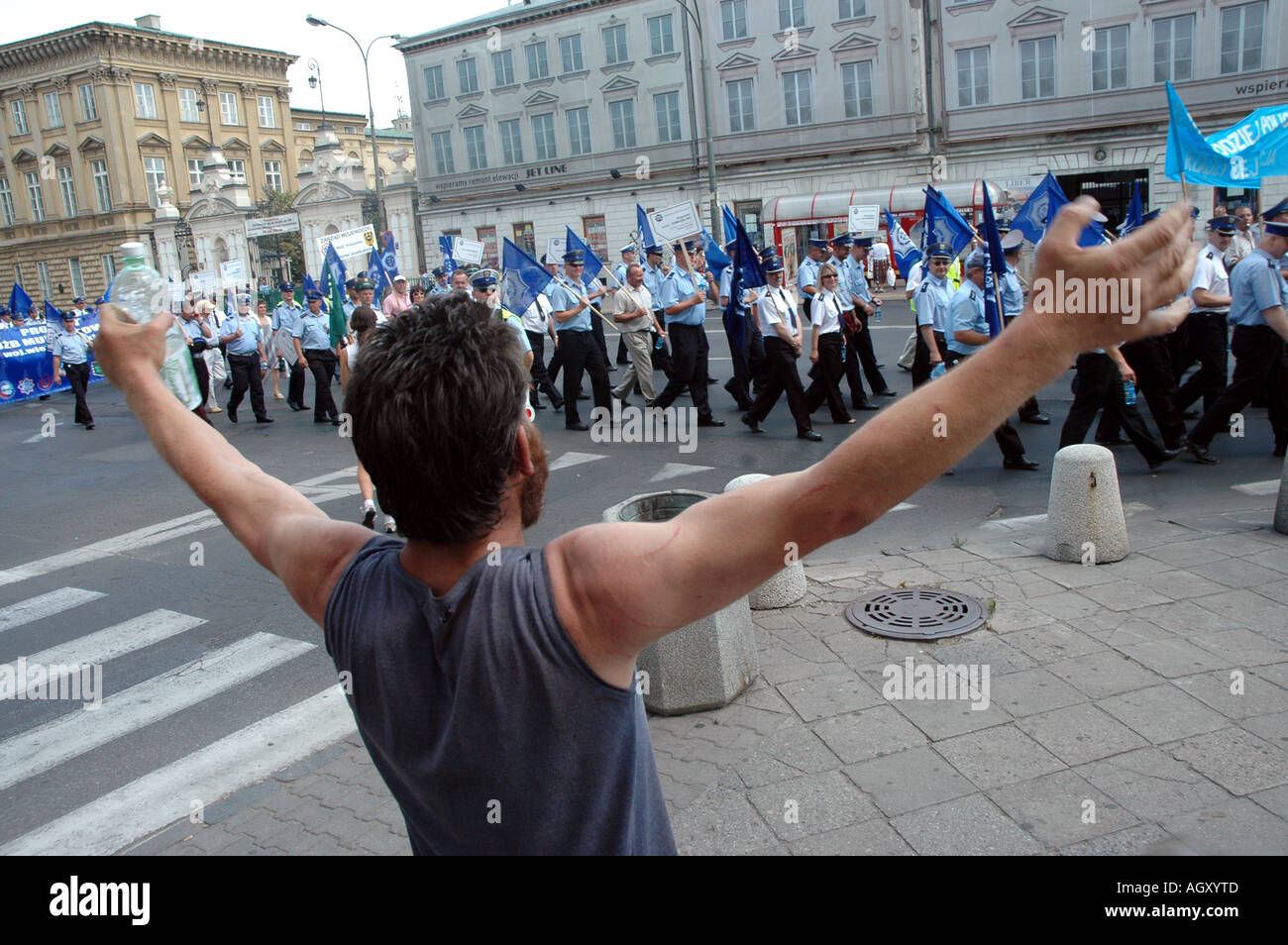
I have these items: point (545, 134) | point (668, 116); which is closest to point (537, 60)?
point (545, 134)

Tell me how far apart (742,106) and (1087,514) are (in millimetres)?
37431

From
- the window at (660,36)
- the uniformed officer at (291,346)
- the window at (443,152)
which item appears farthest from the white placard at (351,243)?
the window at (443,152)

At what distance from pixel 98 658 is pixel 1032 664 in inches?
205

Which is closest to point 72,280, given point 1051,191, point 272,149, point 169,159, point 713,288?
point 169,159

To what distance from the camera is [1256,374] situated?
324 inches

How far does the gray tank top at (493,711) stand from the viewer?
1.36 meters

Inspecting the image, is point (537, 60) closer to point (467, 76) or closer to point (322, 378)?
point (467, 76)

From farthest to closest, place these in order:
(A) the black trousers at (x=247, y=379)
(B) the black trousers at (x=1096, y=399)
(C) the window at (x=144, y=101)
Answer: (C) the window at (x=144, y=101), (A) the black trousers at (x=247, y=379), (B) the black trousers at (x=1096, y=399)

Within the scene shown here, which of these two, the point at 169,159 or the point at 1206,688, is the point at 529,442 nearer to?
the point at 1206,688

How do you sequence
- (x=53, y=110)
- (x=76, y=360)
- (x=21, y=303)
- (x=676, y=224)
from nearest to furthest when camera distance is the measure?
(x=676, y=224), (x=76, y=360), (x=21, y=303), (x=53, y=110)

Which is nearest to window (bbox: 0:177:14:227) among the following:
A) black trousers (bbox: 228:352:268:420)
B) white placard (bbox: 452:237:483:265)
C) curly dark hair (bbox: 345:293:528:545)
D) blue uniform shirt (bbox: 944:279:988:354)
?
white placard (bbox: 452:237:483:265)

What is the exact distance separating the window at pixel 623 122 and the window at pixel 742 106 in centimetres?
451

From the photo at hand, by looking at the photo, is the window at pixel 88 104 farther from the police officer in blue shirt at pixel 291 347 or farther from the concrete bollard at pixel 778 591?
the concrete bollard at pixel 778 591

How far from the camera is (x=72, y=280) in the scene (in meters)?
56.7
